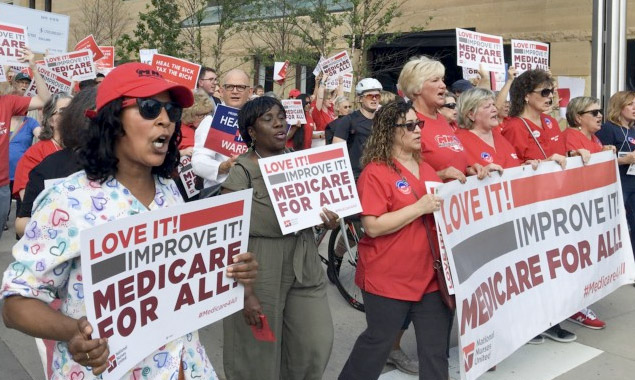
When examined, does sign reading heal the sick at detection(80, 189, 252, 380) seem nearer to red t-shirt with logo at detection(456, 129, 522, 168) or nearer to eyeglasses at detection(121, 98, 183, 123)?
eyeglasses at detection(121, 98, 183, 123)

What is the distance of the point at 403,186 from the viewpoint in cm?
383

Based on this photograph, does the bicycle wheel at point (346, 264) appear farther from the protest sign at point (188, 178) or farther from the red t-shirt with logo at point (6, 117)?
the red t-shirt with logo at point (6, 117)

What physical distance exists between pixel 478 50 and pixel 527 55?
641 mm

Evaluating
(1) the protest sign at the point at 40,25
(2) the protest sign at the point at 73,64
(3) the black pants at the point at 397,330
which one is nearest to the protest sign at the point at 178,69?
(2) the protest sign at the point at 73,64

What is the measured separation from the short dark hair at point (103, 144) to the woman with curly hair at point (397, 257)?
1.91 m

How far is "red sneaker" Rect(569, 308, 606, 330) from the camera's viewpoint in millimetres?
5688

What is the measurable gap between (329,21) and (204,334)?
Answer: 1317cm

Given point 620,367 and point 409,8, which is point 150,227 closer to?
point 620,367

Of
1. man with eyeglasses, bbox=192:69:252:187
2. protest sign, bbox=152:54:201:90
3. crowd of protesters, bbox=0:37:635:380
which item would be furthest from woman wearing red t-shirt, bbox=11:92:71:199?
protest sign, bbox=152:54:201:90

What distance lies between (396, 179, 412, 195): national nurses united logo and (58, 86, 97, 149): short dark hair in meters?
1.67

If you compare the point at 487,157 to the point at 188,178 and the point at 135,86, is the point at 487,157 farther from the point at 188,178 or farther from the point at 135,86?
the point at 135,86

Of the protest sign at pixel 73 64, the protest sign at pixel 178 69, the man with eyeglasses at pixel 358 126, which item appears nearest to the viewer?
the man with eyeglasses at pixel 358 126

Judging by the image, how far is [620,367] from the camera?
4.91 metres

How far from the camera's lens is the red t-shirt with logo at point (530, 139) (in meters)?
5.62
